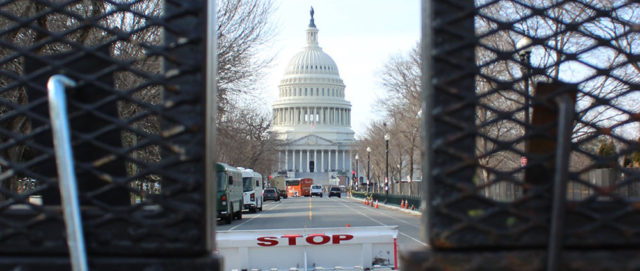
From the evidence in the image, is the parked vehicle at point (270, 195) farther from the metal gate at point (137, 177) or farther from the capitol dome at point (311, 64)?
the capitol dome at point (311, 64)

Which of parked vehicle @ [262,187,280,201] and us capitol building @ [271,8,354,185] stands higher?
us capitol building @ [271,8,354,185]

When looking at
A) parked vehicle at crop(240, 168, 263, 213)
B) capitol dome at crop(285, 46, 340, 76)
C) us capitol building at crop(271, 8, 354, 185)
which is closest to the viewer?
parked vehicle at crop(240, 168, 263, 213)

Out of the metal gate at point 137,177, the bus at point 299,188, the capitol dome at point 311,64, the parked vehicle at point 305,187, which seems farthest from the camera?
the capitol dome at point 311,64

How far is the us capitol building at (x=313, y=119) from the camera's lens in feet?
579

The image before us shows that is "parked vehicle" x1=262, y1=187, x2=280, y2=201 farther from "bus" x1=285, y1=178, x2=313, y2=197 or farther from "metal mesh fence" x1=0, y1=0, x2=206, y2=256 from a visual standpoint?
"metal mesh fence" x1=0, y1=0, x2=206, y2=256

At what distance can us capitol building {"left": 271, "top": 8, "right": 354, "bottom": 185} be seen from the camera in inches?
6949

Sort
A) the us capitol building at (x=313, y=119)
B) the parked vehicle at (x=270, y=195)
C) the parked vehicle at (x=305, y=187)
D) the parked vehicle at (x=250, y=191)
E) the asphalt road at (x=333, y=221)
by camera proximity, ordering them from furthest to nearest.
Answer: the us capitol building at (x=313, y=119) < the parked vehicle at (x=305, y=187) < the parked vehicle at (x=270, y=195) < the parked vehicle at (x=250, y=191) < the asphalt road at (x=333, y=221)

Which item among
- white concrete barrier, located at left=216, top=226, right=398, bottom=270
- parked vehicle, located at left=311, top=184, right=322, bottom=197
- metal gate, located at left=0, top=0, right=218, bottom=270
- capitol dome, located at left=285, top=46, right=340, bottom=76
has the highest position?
capitol dome, located at left=285, top=46, right=340, bottom=76

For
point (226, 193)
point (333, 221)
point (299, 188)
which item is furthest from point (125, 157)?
point (299, 188)

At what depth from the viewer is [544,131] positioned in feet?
9.46

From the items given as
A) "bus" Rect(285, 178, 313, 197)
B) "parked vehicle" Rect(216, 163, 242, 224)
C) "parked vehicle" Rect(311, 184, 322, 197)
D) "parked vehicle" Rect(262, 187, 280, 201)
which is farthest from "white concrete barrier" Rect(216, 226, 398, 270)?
"parked vehicle" Rect(311, 184, 322, 197)

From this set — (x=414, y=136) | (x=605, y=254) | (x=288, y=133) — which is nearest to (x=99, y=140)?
(x=605, y=254)

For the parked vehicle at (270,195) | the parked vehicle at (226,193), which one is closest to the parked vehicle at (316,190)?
the parked vehicle at (270,195)

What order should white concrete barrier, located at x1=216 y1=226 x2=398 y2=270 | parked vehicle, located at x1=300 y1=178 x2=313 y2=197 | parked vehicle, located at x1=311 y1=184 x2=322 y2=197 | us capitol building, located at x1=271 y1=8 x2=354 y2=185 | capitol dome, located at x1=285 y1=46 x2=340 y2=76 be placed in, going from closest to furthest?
white concrete barrier, located at x1=216 y1=226 x2=398 y2=270
parked vehicle, located at x1=300 y1=178 x2=313 y2=197
parked vehicle, located at x1=311 y1=184 x2=322 y2=197
us capitol building, located at x1=271 y1=8 x2=354 y2=185
capitol dome, located at x1=285 y1=46 x2=340 y2=76
